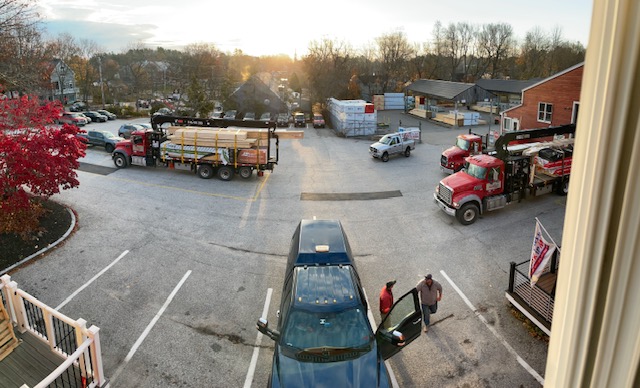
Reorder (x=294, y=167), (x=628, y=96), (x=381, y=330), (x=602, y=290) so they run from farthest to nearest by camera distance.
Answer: (x=294, y=167) → (x=381, y=330) → (x=602, y=290) → (x=628, y=96)

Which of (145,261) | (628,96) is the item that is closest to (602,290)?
(628,96)

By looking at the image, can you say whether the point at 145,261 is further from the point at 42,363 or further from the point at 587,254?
the point at 587,254

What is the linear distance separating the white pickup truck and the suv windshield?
64.3 feet

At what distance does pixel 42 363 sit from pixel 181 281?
445 cm

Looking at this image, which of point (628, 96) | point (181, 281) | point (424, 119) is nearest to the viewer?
point (628, 96)

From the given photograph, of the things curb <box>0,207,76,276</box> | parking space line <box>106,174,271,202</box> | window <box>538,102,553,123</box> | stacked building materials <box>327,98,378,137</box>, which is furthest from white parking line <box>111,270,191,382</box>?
stacked building materials <box>327,98,378,137</box>

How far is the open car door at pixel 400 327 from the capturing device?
324 inches

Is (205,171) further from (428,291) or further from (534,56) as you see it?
(534,56)

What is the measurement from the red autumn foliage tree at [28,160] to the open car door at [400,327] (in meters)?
12.6

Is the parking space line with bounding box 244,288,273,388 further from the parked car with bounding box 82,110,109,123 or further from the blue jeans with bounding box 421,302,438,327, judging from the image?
the parked car with bounding box 82,110,109,123

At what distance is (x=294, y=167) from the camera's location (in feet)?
86.3

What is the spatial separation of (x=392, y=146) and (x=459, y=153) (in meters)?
4.99

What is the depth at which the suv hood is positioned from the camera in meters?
7.29

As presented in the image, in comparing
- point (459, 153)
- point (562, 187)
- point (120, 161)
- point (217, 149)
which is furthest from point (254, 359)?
point (120, 161)
